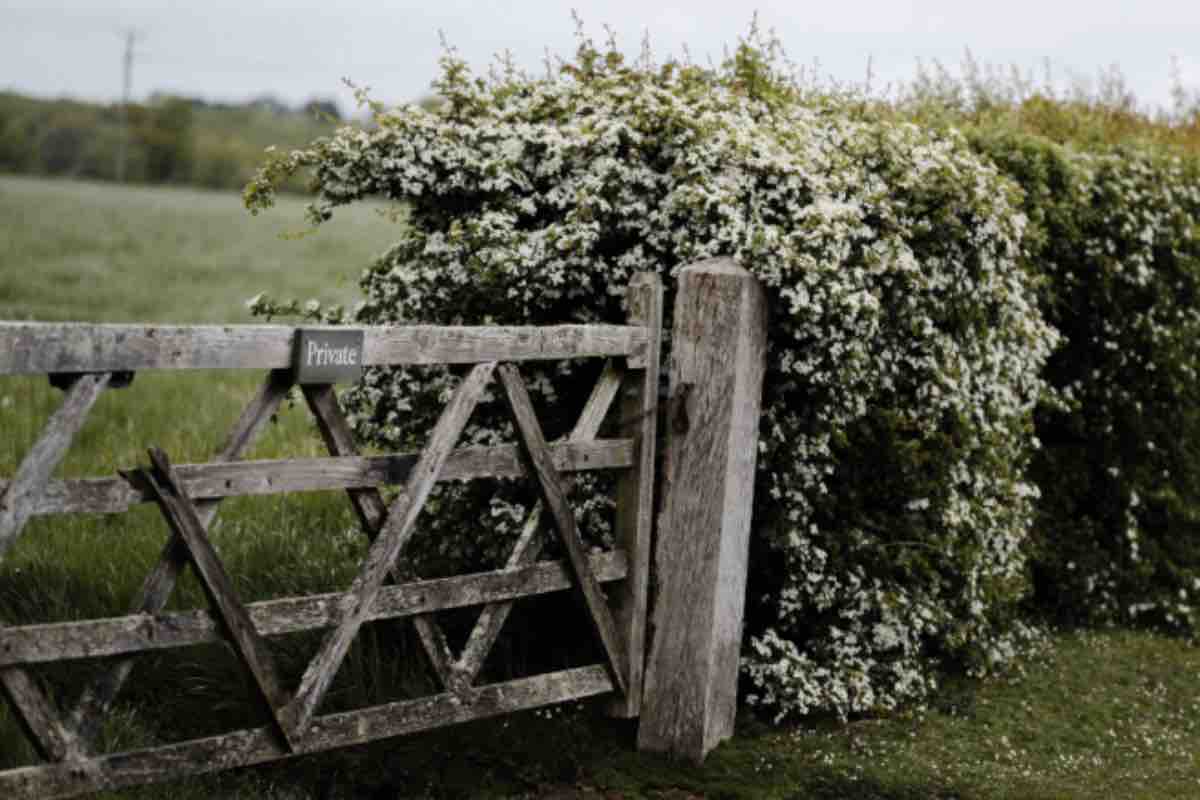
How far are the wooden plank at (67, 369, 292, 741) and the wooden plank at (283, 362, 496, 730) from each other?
591mm

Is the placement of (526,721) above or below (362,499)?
below

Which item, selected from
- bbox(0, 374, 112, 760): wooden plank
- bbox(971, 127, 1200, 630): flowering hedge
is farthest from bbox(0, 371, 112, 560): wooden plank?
bbox(971, 127, 1200, 630): flowering hedge

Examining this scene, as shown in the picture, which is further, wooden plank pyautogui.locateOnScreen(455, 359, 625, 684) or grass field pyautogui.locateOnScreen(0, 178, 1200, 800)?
grass field pyautogui.locateOnScreen(0, 178, 1200, 800)

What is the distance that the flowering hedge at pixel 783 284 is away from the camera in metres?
5.93

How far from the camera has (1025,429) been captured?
7266 mm

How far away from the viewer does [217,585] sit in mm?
4379

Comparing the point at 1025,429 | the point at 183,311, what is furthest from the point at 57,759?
the point at 183,311

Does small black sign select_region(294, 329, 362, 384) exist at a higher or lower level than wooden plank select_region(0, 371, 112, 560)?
higher

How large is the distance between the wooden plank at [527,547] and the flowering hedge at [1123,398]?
3489 millimetres

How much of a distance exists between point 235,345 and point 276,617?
3.05ft

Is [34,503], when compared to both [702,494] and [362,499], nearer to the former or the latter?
[362,499]

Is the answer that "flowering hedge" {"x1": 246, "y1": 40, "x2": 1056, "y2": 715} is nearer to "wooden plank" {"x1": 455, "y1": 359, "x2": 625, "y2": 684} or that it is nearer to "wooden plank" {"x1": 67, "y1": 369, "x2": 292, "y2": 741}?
"wooden plank" {"x1": 455, "y1": 359, "x2": 625, "y2": 684}

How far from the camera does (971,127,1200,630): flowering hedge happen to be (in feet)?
27.0

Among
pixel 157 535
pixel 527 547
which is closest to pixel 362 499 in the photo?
pixel 527 547
